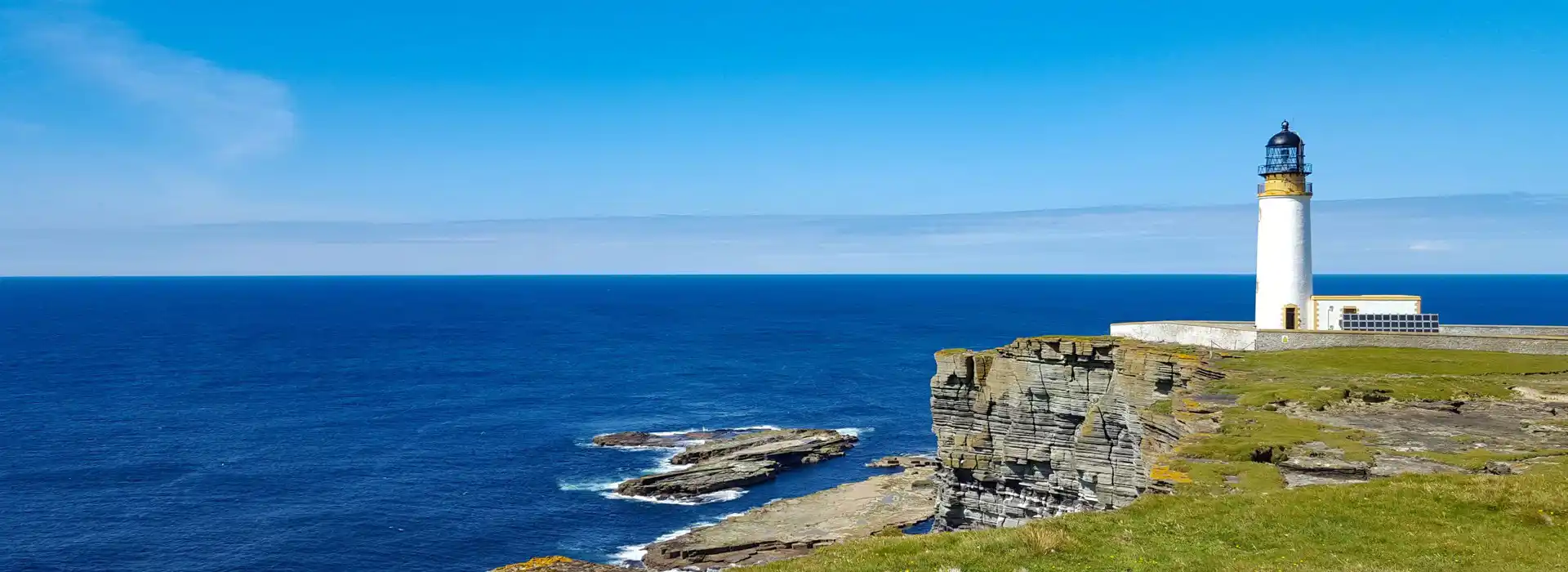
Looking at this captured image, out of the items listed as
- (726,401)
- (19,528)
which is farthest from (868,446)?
(19,528)

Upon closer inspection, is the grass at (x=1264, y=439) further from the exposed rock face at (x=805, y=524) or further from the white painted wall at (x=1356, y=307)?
the exposed rock face at (x=805, y=524)

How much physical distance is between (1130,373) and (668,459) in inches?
1723

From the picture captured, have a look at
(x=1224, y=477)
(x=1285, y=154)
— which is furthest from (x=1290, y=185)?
(x=1224, y=477)

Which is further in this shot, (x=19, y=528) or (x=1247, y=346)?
(x=19, y=528)

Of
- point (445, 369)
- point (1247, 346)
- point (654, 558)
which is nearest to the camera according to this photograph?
point (1247, 346)

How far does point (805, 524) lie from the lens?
58.1 m

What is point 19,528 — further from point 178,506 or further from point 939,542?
point 939,542

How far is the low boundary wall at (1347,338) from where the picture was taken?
4319 centimetres

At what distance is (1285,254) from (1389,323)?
6185 millimetres

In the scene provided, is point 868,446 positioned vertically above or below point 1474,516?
below

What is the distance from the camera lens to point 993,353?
174 ft

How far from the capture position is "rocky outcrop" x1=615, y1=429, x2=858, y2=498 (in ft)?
224

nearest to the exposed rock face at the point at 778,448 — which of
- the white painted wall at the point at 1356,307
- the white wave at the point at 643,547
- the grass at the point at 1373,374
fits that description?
the white wave at the point at 643,547

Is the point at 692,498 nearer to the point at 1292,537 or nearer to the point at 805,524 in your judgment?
the point at 805,524
